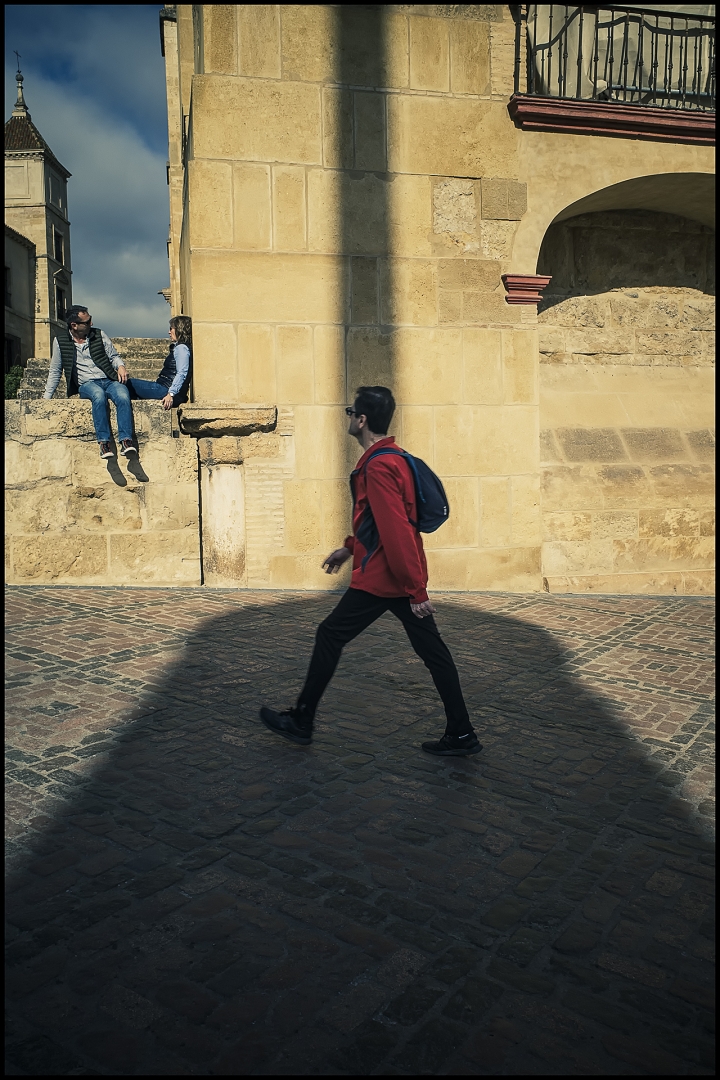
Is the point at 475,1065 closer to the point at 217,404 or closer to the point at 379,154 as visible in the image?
the point at 217,404

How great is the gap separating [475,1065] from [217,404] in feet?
21.3

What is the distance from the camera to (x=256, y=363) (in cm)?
782

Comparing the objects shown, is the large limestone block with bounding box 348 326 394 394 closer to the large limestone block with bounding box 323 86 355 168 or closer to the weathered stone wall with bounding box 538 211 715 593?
the large limestone block with bounding box 323 86 355 168

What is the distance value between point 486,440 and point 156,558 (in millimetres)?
3453

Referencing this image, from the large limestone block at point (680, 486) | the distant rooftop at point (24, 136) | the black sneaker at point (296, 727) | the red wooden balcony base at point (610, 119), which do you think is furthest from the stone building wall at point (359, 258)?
the distant rooftop at point (24, 136)

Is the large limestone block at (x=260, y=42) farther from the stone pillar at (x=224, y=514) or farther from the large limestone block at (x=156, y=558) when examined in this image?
Answer: the large limestone block at (x=156, y=558)

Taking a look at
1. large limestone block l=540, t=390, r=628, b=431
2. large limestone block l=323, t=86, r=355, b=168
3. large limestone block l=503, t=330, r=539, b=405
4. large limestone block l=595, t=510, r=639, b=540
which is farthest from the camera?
large limestone block l=540, t=390, r=628, b=431

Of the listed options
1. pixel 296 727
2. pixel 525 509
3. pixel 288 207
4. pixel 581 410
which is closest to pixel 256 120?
pixel 288 207

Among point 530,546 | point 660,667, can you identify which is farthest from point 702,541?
point 660,667

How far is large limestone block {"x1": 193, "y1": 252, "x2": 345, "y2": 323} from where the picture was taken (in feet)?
25.1

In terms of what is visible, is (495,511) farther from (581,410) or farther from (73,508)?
(73,508)

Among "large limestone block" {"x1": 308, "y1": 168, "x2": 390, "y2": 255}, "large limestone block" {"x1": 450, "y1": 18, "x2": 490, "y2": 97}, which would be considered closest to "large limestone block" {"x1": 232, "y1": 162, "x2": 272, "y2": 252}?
"large limestone block" {"x1": 308, "y1": 168, "x2": 390, "y2": 255}

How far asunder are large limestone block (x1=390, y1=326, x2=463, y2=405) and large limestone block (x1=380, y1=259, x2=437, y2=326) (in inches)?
4.4

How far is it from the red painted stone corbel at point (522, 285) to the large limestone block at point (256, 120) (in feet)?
7.13
